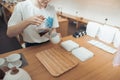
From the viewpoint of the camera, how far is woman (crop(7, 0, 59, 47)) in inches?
38.8

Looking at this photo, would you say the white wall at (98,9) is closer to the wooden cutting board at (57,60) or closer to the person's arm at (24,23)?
the wooden cutting board at (57,60)

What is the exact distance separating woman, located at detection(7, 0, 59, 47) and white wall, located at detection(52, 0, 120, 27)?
0.85 m

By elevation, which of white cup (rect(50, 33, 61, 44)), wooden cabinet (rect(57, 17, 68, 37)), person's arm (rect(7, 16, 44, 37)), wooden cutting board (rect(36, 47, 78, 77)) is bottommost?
wooden cabinet (rect(57, 17, 68, 37))

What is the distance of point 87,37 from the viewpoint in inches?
60.5

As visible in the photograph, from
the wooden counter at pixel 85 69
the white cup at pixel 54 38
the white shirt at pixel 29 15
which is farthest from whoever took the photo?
the white cup at pixel 54 38

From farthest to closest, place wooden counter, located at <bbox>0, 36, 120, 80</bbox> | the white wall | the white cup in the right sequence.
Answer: the white wall → the white cup → wooden counter, located at <bbox>0, 36, 120, 80</bbox>

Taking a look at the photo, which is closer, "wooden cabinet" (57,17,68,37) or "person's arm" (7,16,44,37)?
"person's arm" (7,16,44,37)

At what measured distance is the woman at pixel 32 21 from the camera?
986mm

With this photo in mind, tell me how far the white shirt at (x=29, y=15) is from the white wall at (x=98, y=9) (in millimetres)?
852

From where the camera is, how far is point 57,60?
1.01 meters

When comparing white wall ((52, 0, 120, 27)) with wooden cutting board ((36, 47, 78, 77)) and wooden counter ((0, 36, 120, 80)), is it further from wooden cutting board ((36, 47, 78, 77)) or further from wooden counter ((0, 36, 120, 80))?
wooden cutting board ((36, 47, 78, 77))

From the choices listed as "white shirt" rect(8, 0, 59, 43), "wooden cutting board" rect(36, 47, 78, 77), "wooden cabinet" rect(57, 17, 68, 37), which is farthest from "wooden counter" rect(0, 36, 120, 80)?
"wooden cabinet" rect(57, 17, 68, 37)

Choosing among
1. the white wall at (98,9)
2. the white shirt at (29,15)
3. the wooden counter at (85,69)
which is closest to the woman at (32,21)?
the white shirt at (29,15)

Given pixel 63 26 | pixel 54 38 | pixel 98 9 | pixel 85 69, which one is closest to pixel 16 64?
pixel 54 38
